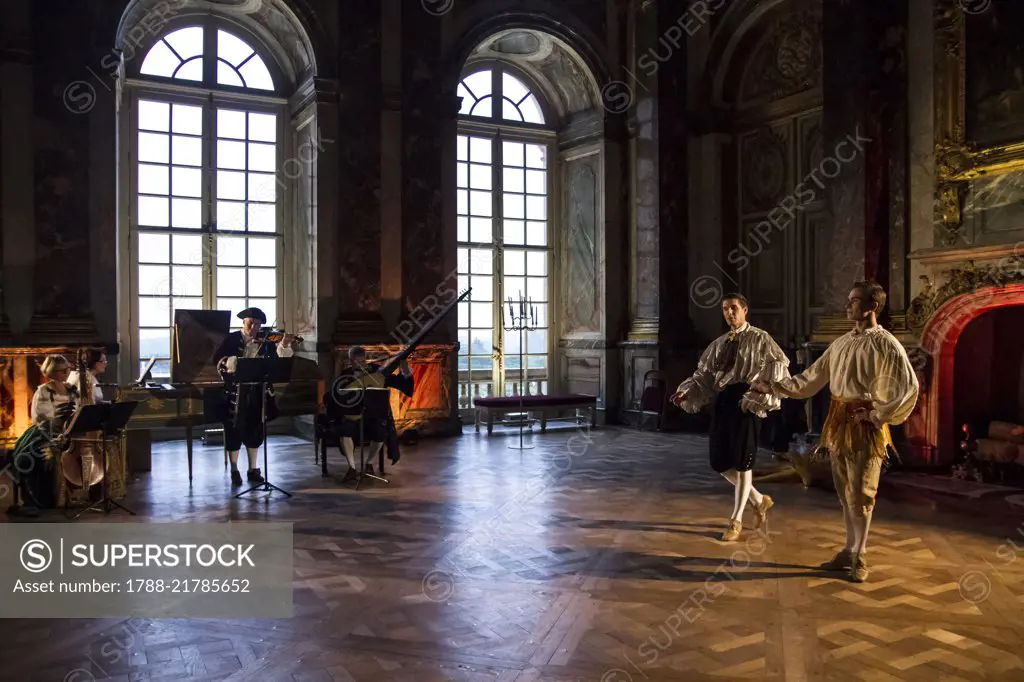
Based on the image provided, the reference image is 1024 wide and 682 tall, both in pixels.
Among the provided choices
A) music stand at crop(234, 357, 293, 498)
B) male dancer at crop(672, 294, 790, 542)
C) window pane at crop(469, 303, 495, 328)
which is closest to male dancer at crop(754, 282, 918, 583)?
male dancer at crop(672, 294, 790, 542)

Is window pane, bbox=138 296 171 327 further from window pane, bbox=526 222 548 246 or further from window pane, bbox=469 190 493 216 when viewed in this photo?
window pane, bbox=526 222 548 246

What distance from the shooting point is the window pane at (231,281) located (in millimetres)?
10133

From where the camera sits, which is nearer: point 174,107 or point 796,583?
point 796,583

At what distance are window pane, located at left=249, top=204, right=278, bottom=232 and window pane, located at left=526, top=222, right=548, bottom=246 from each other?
3.56m

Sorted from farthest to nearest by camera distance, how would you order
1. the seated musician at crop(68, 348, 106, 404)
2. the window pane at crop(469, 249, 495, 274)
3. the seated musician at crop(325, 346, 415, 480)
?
the window pane at crop(469, 249, 495, 274) → the seated musician at crop(325, 346, 415, 480) → the seated musician at crop(68, 348, 106, 404)

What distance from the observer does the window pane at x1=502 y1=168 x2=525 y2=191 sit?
39.2 ft

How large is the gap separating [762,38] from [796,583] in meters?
7.97

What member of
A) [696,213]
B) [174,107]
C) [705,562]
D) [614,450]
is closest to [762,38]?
[696,213]

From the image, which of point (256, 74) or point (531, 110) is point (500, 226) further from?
point (256, 74)

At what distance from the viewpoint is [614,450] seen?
8922mm

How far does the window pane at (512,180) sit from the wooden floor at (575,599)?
613 cm

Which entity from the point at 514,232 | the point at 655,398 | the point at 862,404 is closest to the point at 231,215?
the point at 514,232

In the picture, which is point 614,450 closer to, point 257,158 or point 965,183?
point 965,183

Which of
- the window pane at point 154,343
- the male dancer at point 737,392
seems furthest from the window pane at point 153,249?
the male dancer at point 737,392
